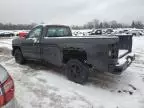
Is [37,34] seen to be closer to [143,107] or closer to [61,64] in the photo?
[61,64]

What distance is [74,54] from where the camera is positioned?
19.9 feet

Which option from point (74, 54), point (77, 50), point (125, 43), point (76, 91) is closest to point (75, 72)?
point (74, 54)

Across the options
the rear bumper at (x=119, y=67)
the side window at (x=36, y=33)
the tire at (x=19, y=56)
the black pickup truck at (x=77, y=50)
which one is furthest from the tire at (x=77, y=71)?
the tire at (x=19, y=56)

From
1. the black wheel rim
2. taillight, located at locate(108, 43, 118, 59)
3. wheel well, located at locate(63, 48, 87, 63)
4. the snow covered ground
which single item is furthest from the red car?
the black wheel rim

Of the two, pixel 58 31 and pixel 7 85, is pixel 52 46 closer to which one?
pixel 58 31

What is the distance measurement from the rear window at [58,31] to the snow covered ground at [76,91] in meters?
1.33

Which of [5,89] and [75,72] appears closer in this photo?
[5,89]

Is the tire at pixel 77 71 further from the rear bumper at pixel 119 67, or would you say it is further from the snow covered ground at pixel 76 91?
the rear bumper at pixel 119 67

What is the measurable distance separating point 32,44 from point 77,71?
2433 millimetres

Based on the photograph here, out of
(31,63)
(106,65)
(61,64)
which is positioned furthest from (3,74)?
(31,63)

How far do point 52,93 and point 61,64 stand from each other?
1.54 metres

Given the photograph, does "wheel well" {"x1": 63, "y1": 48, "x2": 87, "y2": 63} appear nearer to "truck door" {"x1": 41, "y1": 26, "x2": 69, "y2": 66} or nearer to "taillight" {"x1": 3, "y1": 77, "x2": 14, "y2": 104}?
"truck door" {"x1": 41, "y1": 26, "x2": 69, "y2": 66}

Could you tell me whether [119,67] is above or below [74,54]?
below

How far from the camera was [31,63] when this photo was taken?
28.7 ft
